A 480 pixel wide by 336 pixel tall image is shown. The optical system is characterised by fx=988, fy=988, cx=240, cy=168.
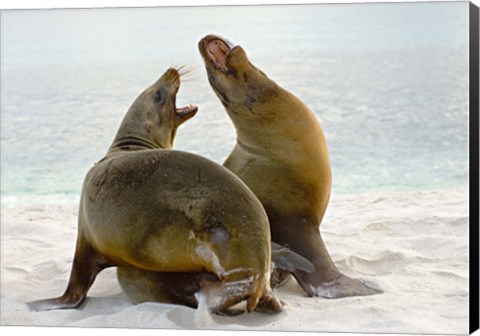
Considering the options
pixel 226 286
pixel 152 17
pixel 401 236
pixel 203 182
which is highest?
pixel 152 17

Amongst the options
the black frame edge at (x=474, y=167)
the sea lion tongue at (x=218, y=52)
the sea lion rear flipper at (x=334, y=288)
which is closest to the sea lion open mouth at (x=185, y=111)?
the sea lion tongue at (x=218, y=52)

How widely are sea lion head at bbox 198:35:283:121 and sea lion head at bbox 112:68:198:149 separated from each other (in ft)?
0.76

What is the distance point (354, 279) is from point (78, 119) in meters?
3.35

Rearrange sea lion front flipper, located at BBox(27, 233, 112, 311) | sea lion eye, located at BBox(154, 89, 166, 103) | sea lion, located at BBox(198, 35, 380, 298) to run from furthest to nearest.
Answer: sea lion eye, located at BBox(154, 89, 166, 103) → sea lion, located at BBox(198, 35, 380, 298) → sea lion front flipper, located at BBox(27, 233, 112, 311)

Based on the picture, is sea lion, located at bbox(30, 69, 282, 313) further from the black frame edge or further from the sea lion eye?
the black frame edge

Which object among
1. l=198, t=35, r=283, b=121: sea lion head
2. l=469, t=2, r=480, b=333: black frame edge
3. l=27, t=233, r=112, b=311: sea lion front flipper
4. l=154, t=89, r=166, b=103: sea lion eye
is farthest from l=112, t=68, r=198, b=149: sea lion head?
l=469, t=2, r=480, b=333: black frame edge

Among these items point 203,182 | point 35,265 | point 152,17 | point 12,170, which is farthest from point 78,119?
point 203,182

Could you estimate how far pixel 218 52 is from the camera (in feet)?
11.9

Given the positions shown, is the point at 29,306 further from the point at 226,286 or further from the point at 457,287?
the point at 457,287

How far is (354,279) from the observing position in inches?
136

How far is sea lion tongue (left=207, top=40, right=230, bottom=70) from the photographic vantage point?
359 cm

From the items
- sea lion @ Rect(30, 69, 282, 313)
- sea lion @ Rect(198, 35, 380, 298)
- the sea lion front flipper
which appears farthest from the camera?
sea lion @ Rect(198, 35, 380, 298)

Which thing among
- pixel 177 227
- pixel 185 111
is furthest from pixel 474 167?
pixel 185 111

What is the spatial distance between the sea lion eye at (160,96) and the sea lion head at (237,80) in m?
0.24
